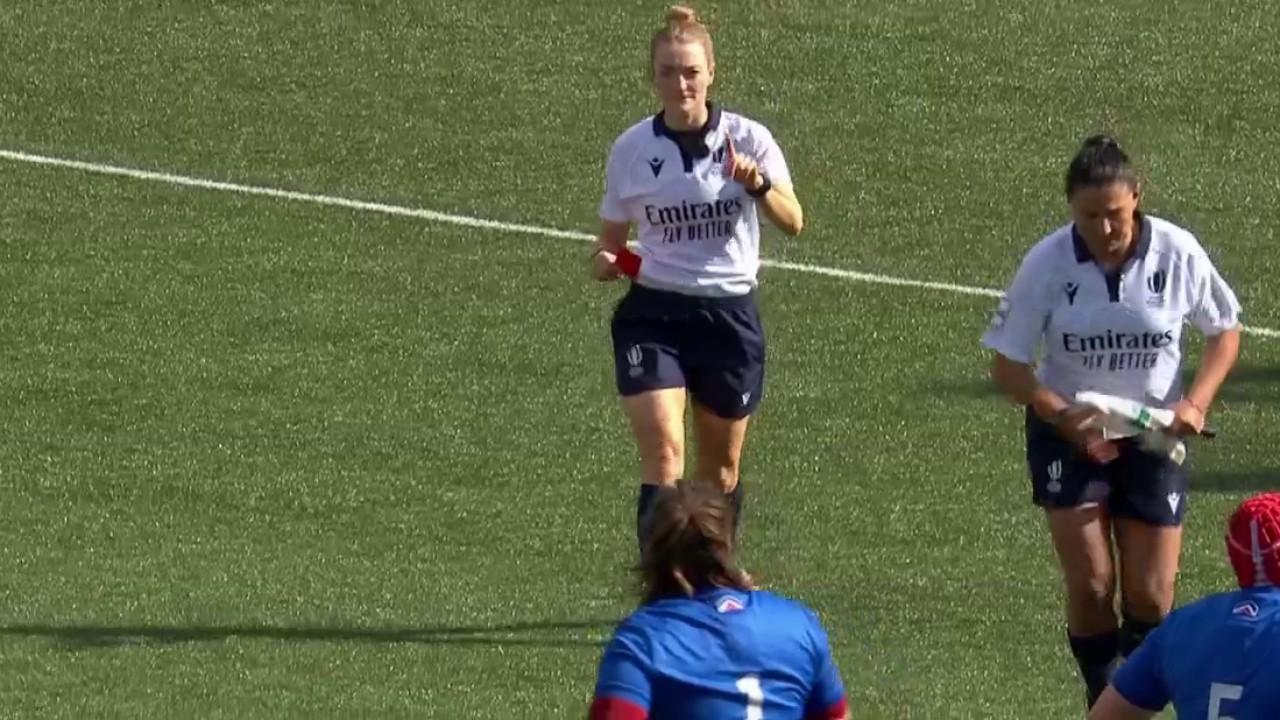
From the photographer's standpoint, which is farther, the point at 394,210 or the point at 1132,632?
the point at 394,210

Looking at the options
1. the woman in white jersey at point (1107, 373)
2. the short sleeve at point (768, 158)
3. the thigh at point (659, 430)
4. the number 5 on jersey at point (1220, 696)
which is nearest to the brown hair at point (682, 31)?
the short sleeve at point (768, 158)

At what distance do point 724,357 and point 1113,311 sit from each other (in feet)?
7.04

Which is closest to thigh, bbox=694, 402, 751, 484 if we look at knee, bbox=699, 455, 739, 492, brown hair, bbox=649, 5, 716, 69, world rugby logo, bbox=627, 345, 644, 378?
knee, bbox=699, 455, 739, 492

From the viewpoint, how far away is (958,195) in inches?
645

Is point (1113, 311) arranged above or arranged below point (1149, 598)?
above

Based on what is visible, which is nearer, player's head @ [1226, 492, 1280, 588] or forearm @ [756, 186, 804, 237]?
player's head @ [1226, 492, 1280, 588]

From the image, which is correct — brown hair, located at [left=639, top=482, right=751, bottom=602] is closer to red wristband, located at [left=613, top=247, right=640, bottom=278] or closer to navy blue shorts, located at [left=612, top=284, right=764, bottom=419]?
red wristband, located at [left=613, top=247, right=640, bottom=278]

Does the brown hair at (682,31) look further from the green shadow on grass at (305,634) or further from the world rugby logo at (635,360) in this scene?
the green shadow on grass at (305,634)

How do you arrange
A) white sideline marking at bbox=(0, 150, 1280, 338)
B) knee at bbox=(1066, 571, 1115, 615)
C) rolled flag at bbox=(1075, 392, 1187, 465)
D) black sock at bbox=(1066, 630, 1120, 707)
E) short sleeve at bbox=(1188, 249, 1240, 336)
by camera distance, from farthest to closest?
white sideline marking at bbox=(0, 150, 1280, 338)
black sock at bbox=(1066, 630, 1120, 707)
knee at bbox=(1066, 571, 1115, 615)
short sleeve at bbox=(1188, 249, 1240, 336)
rolled flag at bbox=(1075, 392, 1187, 465)

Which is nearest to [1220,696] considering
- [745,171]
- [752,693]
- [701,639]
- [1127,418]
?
[752,693]

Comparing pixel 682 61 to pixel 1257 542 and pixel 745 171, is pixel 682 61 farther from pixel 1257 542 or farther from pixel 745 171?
pixel 1257 542

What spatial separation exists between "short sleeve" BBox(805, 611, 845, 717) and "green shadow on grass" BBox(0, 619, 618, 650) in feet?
15.1

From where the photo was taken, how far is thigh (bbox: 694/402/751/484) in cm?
1082

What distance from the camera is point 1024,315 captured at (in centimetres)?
896
